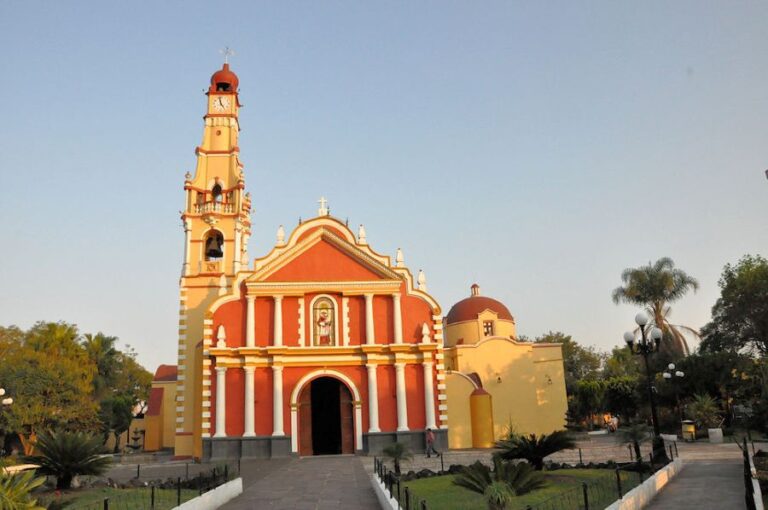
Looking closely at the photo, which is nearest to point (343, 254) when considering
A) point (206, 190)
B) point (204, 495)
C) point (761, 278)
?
point (206, 190)

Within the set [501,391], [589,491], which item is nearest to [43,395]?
[501,391]

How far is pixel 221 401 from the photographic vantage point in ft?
92.2

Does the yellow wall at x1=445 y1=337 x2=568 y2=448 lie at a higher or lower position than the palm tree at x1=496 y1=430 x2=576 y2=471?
higher

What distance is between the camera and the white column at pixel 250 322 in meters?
28.9

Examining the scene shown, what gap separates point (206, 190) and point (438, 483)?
956 inches

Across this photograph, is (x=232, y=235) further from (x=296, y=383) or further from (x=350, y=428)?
(x=350, y=428)

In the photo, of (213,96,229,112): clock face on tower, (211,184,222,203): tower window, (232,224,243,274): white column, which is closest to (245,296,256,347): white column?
(232,224,243,274): white column

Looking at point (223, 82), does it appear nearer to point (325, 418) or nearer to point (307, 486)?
point (325, 418)

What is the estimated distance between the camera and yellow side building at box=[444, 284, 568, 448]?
30797 millimetres

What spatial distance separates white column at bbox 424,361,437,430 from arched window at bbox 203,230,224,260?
1345 cm

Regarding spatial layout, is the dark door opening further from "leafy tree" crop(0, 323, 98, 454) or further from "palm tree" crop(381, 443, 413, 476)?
"leafy tree" crop(0, 323, 98, 454)

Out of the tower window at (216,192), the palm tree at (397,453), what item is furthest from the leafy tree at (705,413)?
the tower window at (216,192)

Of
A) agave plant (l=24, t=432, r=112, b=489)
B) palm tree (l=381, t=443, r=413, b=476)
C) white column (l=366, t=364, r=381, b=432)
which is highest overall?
white column (l=366, t=364, r=381, b=432)

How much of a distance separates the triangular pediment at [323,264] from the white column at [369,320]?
3.53 ft
